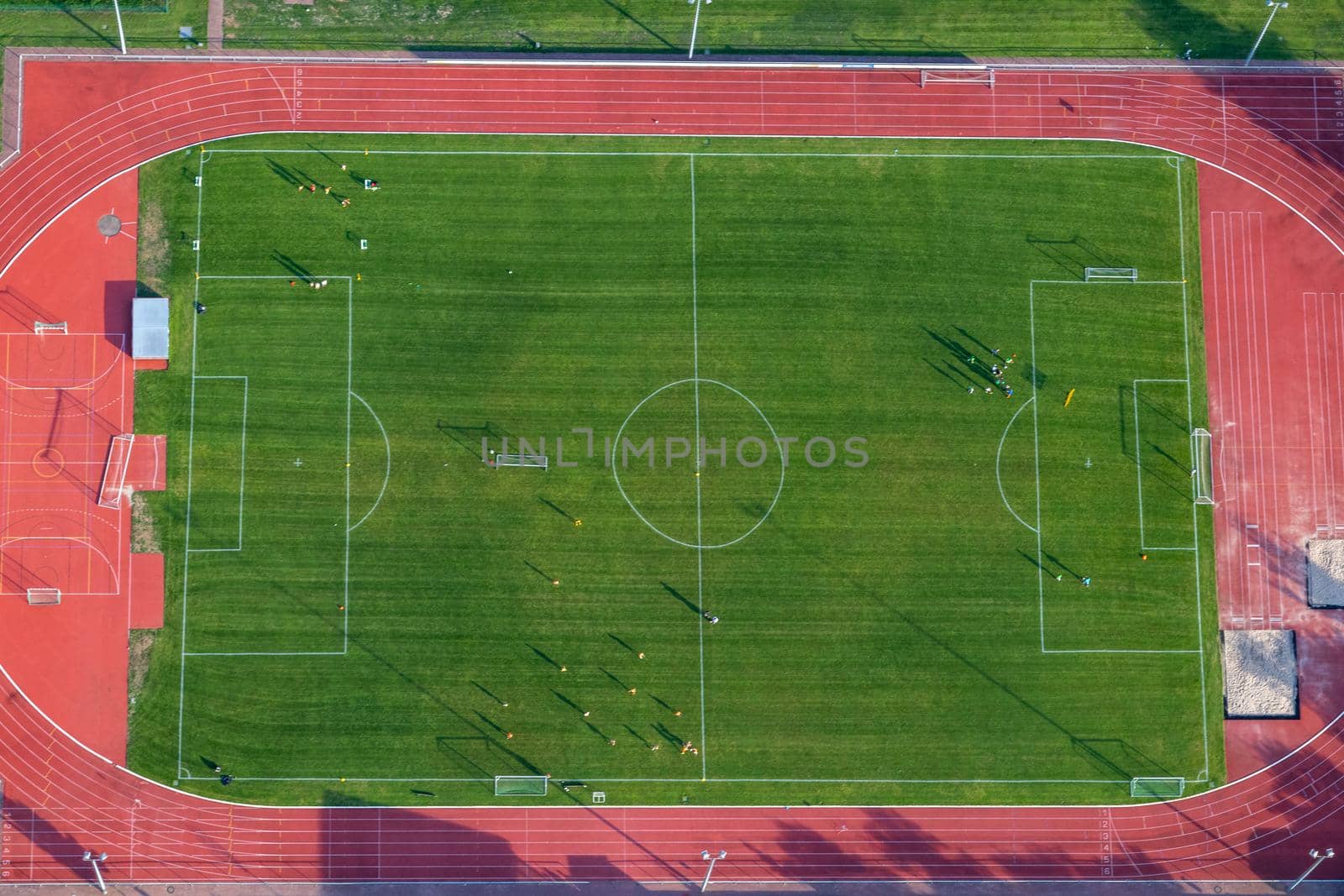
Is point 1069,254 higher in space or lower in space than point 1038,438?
higher

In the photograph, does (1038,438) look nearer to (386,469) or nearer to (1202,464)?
(1202,464)

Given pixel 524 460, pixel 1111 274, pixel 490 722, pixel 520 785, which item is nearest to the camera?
pixel 520 785

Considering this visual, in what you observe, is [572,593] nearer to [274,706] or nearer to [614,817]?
[614,817]

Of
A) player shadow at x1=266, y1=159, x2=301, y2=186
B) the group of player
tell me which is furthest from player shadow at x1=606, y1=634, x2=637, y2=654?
player shadow at x1=266, y1=159, x2=301, y2=186

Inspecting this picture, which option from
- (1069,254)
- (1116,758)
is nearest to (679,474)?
(1069,254)

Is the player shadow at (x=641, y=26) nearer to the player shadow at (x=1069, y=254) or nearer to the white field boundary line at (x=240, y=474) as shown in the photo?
the player shadow at (x=1069, y=254)

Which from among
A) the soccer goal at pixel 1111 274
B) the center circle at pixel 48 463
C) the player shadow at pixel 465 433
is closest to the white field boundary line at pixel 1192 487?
the soccer goal at pixel 1111 274

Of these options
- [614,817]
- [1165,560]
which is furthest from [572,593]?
[1165,560]
